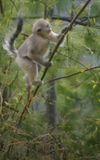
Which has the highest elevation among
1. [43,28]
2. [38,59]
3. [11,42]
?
[43,28]

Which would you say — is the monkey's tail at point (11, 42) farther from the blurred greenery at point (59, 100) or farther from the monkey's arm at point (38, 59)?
the blurred greenery at point (59, 100)

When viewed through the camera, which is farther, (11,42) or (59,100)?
(59,100)

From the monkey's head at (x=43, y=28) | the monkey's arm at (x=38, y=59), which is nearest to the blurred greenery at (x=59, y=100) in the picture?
the monkey's head at (x=43, y=28)

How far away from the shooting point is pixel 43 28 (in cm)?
366

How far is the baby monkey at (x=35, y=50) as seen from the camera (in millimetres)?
3586

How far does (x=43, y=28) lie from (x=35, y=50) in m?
0.17

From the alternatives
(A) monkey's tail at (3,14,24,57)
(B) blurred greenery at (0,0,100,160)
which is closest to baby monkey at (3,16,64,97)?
(A) monkey's tail at (3,14,24,57)

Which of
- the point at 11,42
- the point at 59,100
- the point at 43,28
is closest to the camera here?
the point at 11,42

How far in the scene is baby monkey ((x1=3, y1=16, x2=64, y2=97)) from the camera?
359 centimetres

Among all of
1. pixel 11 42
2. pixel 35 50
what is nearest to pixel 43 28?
pixel 35 50

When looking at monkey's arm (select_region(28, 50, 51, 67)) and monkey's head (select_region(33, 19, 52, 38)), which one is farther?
monkey's head (select_region(33, 19, 52, 38))

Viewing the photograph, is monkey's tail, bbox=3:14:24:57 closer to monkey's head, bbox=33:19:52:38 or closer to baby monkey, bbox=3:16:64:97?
baby monkey, bbox=3:16:64:97

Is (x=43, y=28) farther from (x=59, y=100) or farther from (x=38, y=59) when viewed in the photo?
(x=59, y=100)

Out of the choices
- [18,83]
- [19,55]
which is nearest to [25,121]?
[18,83]
